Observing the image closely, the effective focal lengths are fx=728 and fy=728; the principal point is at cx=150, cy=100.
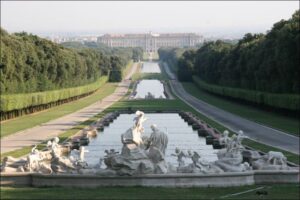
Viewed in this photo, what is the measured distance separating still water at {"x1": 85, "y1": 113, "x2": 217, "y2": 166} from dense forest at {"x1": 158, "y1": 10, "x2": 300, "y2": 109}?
9167 mm

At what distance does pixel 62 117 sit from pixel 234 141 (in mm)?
37568

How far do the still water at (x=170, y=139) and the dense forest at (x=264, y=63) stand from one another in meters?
9.17

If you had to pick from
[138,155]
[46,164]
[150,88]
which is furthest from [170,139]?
[150,88]

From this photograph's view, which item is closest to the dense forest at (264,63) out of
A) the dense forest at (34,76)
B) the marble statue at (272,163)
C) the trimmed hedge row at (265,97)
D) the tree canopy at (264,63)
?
the tree canopy at (264,63)

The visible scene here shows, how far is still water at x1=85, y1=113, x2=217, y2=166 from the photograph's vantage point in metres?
32.7

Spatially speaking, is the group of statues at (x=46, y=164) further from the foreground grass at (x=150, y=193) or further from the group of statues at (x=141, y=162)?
the foreground grass at (x=150, y=193)

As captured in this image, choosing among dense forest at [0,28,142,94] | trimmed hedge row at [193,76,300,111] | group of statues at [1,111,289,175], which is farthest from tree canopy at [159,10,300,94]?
group of statues at [1,111,289,175]

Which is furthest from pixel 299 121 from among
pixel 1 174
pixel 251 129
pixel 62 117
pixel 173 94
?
pixel 173 94

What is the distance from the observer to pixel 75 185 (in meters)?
21.4

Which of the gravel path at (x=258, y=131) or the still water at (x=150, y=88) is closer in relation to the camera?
the gravel path at (x=258, y=131)

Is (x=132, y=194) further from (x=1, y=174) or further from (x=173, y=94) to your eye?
(x=173, y=94)

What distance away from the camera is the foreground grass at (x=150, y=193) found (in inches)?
745

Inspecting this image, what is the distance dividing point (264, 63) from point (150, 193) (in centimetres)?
4676

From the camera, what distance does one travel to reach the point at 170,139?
135 feet
